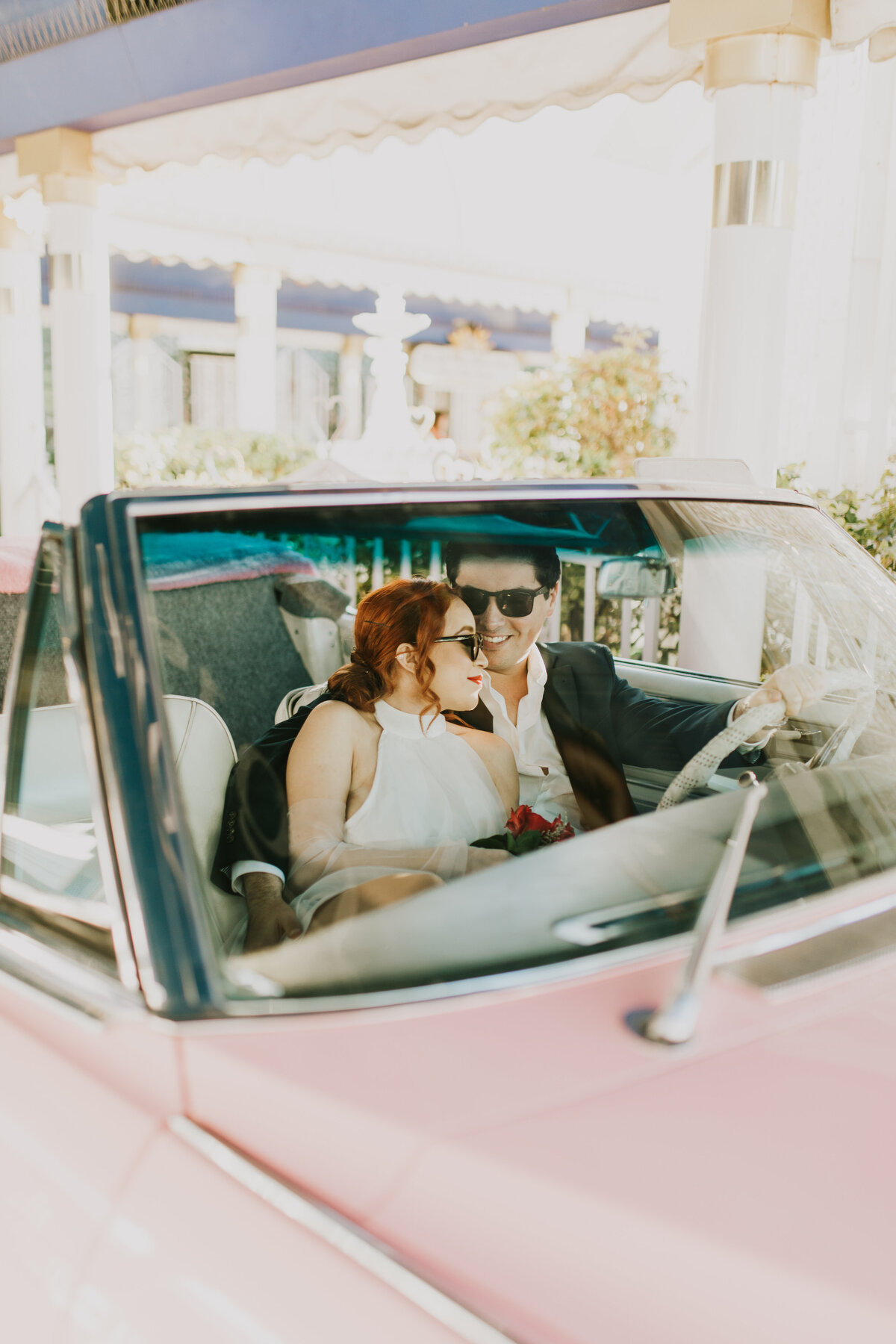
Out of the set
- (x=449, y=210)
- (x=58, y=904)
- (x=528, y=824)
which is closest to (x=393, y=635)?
(x=528, y=824)

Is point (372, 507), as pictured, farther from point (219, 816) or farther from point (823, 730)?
point (823, 730)

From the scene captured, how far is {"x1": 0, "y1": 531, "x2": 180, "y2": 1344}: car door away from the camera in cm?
91

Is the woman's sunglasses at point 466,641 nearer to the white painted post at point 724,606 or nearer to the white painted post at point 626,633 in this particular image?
the white painted post at point 724,606

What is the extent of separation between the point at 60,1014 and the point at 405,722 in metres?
0.82

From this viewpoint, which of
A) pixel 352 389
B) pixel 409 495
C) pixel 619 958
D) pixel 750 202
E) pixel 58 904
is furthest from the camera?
pixel 352 389

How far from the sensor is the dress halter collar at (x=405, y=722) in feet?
5.72

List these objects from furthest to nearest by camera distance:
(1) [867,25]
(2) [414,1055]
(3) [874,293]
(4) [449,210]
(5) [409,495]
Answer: (4) [449,210]
(3) [874,293]
(1) [867,25]
(5) [409,495]
(2) [414,1055]

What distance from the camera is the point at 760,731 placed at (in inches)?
70.4

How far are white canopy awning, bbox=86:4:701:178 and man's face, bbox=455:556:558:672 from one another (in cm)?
311

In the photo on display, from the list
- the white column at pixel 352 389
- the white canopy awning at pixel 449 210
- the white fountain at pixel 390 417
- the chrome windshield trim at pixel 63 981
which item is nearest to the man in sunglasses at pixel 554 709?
the chrome windshield trim at pixel 63 981

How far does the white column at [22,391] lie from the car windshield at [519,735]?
685 cm

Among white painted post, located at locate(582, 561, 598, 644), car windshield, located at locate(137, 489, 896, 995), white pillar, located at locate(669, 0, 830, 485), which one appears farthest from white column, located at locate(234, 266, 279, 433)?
car windshield, located at locate(137, 489, 896, 995)

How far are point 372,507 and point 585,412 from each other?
6.24 meters

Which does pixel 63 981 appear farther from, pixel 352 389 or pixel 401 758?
pixel 352 389
